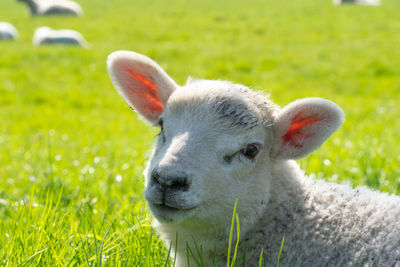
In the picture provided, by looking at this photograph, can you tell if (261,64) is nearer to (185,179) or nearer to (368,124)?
(368,124)

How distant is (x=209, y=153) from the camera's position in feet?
9.45

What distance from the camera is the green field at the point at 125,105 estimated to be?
3398 millimetres

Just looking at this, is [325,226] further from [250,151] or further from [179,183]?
[179,183]

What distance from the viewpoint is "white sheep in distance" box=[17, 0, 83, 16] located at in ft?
→ 104

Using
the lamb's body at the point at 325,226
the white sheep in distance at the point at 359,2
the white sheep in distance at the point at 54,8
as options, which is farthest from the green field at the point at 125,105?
the white sheep in distance at the point at 359,2

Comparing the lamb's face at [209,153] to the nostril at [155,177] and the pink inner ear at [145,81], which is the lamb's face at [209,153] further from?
the pink inner ear at [145,81]

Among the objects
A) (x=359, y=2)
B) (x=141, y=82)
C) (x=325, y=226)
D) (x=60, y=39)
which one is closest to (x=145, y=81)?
(x=141, y=82)

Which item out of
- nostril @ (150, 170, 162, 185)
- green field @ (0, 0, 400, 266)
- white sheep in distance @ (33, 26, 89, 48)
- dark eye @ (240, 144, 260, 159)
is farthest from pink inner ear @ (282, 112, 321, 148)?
white sheep in distance @ (33, 26, 89, 48)

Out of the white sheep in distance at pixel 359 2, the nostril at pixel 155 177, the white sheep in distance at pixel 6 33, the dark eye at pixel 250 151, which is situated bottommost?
the white sheep in distance at pixel 6 33

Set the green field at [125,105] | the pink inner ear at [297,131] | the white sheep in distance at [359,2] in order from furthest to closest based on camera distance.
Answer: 1. the white sheep in distance at [359,2]
2. the green field at [125,105]
3. the pink inner ear at [297,131]

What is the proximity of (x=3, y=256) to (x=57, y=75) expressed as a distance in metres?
13.9

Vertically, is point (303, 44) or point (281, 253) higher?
point (281, 253)

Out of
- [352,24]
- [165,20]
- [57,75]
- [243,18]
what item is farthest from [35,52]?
[352,24]

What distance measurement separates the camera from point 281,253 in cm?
284
